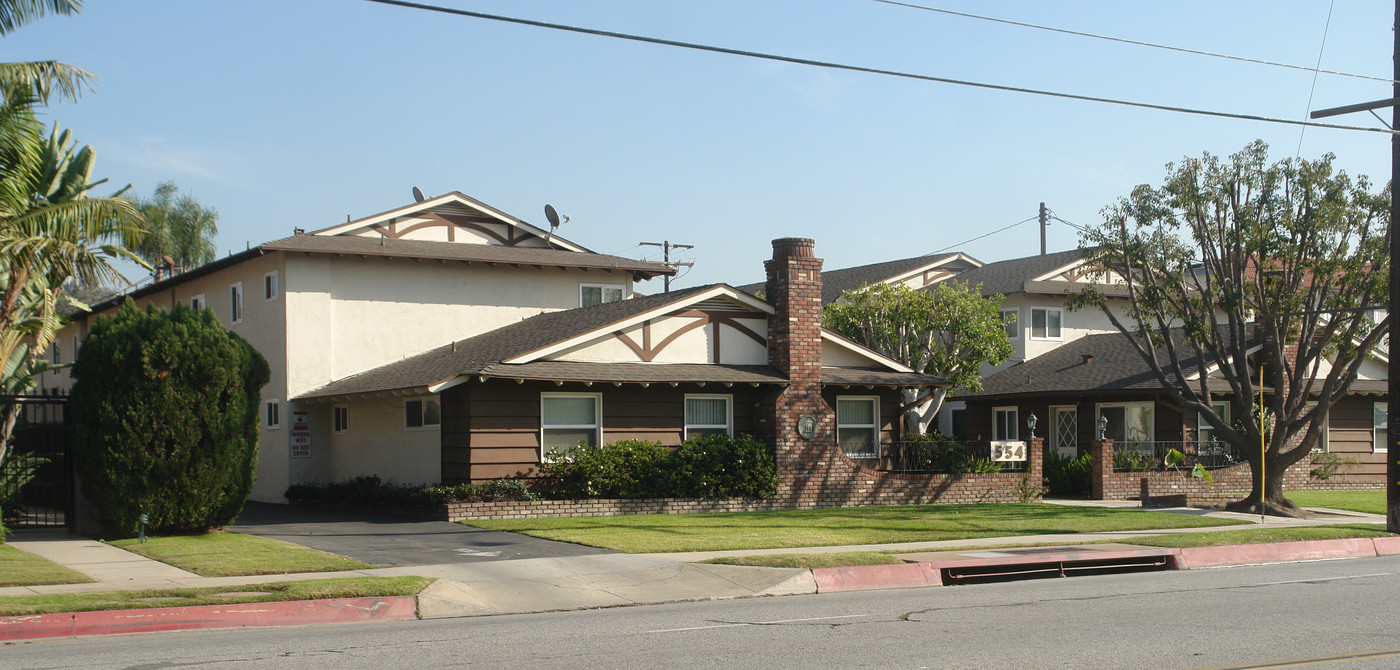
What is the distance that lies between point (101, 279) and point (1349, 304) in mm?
22956

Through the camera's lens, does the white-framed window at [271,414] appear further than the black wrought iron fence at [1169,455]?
No

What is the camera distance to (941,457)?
27156 mm

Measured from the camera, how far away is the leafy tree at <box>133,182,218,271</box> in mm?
58844

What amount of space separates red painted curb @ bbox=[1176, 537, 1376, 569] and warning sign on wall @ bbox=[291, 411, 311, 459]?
63.0ft

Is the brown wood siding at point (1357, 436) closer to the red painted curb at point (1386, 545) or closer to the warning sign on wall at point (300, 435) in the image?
the red painted curb at point (1386, 545)

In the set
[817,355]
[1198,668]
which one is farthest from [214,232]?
[1198,668]

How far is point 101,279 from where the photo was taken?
17922 millimetres

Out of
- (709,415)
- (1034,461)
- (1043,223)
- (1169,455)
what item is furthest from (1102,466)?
(1043,223)

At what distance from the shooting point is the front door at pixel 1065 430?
34.0 m

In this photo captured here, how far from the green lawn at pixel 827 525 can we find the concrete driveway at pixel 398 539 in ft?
2.19

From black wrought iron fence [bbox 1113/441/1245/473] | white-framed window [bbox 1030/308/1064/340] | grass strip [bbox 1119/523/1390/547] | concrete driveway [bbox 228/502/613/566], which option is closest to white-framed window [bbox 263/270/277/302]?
concrete driveway [bbox 228/502/613/566]

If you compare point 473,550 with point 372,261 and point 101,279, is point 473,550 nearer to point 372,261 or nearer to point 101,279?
point 101,279

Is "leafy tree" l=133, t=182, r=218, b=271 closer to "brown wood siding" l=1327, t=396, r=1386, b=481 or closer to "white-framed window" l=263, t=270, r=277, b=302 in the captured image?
"white-framed window" l=263, t=270, r=277, b=302

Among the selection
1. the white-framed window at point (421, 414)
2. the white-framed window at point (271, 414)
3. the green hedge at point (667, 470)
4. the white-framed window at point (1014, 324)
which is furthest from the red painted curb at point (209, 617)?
the white-framed window at point (1014, 324)
